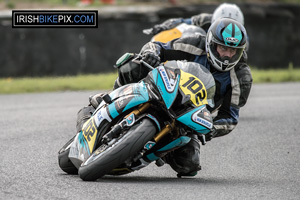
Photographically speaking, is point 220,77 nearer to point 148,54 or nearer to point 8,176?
point 148,54

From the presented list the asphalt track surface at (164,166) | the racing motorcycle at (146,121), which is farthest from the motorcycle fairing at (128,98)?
the asphalt track surface at (164,166)

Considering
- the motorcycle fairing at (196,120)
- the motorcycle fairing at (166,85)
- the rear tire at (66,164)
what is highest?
the motorcycle fairing at (166,85)

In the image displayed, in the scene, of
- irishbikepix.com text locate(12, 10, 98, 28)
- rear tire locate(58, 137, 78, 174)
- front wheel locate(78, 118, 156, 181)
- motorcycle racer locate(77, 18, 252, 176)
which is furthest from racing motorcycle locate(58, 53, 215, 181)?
irishbikepix.com text locate(12, 10, 98, 28)

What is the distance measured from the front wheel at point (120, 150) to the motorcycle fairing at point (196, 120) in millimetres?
252

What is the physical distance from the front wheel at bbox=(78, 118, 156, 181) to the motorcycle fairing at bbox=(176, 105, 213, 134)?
0.83 ft

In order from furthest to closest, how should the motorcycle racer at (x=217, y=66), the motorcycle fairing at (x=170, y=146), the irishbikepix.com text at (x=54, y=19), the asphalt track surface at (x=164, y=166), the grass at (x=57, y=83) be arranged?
1. the irishbikepix.com text at (x=54, y=19)
2. the grass at (x=57, y=83)
3. the motorcycle racer at (x=217, y=66)
4. the motorcycle fairing at (x=170, y=146)
5. the asphalt track surface at (x=164, y=166)

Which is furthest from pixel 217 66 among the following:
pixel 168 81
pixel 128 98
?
pixel 128 98

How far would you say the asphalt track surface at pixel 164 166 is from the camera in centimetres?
538

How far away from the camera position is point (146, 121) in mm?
5566

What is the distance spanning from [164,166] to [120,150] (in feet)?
5.93

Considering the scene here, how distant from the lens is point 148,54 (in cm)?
620

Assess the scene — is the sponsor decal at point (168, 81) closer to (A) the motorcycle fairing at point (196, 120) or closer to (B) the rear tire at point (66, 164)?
(A) the motorcycle fairing at point (196, 120)

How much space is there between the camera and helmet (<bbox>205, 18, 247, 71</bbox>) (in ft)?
20.8

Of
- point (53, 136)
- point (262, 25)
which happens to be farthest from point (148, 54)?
point (262, 25)
